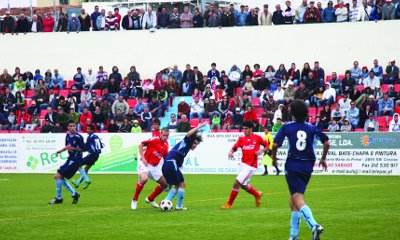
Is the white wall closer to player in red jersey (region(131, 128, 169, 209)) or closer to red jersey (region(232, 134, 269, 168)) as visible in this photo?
red jersey (region(232, 134, 269, 168))

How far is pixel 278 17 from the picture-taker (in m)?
41.4

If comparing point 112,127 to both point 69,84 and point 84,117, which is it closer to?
point 84,117

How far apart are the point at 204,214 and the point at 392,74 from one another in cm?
2169

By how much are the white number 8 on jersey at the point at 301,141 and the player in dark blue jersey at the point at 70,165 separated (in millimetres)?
9555

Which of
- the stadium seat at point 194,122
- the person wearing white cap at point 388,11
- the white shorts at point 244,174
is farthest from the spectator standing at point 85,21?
the white shorts at point 244,174

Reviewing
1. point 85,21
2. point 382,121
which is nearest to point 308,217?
point 382,121

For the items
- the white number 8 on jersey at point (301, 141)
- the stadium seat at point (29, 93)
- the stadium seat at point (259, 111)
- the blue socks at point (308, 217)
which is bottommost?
the stadium seat at point (259, 111)

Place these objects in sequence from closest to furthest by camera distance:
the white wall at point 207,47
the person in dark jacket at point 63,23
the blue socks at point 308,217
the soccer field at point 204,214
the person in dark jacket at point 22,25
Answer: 1. the blue socks at point 308,217
2. the soccer field at point 204,214
3. the white wall at point 207,47
4. the person in dark jacket at point 63,23
5. the person in dark jacket at point 22,25

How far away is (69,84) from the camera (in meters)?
44.5

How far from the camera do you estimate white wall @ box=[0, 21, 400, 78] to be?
4012 centimetres

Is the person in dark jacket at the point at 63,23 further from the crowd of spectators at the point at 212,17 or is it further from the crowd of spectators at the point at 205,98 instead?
the crowd of spectators at the point at 205,98

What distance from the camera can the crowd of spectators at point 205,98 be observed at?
33.9m

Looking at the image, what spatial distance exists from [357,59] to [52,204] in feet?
78.2

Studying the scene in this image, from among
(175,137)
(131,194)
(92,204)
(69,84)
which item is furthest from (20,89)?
(92,204)
